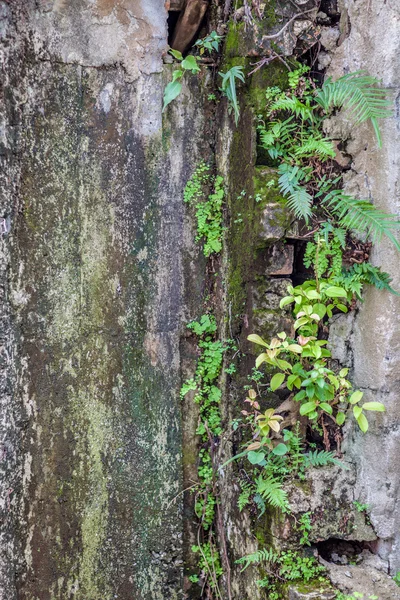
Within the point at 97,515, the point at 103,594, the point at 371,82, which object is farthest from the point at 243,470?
the point at 371,82

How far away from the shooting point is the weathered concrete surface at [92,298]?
2.96m

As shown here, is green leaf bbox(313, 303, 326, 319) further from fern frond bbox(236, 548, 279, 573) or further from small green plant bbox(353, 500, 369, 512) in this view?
fern frond bbox(236, 548, 279, 573)

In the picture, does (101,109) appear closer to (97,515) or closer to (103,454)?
(103,454)

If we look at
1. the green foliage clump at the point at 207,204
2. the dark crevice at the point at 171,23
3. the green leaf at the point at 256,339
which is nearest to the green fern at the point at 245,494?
the green leaf at the point at 256,339

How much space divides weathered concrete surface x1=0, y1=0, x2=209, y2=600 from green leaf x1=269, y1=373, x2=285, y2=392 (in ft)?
2.45

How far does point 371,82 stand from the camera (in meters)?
2.73

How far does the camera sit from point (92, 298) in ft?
10.3

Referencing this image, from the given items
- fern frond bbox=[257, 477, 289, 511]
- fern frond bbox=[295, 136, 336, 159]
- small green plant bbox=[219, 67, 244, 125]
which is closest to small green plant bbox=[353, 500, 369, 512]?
fern frond bbox=[257, 477, 289, 511]

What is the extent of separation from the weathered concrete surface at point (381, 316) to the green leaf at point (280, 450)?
0.44m

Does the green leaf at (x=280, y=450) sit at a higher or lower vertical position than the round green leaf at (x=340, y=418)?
lower

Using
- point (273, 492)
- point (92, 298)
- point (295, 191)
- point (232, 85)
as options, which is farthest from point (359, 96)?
point (273, 492)

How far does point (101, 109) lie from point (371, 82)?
1.59 meters

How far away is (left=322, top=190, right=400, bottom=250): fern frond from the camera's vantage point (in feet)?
8.75

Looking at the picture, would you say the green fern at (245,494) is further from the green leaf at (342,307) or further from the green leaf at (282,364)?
the green leaf at (342,307)
